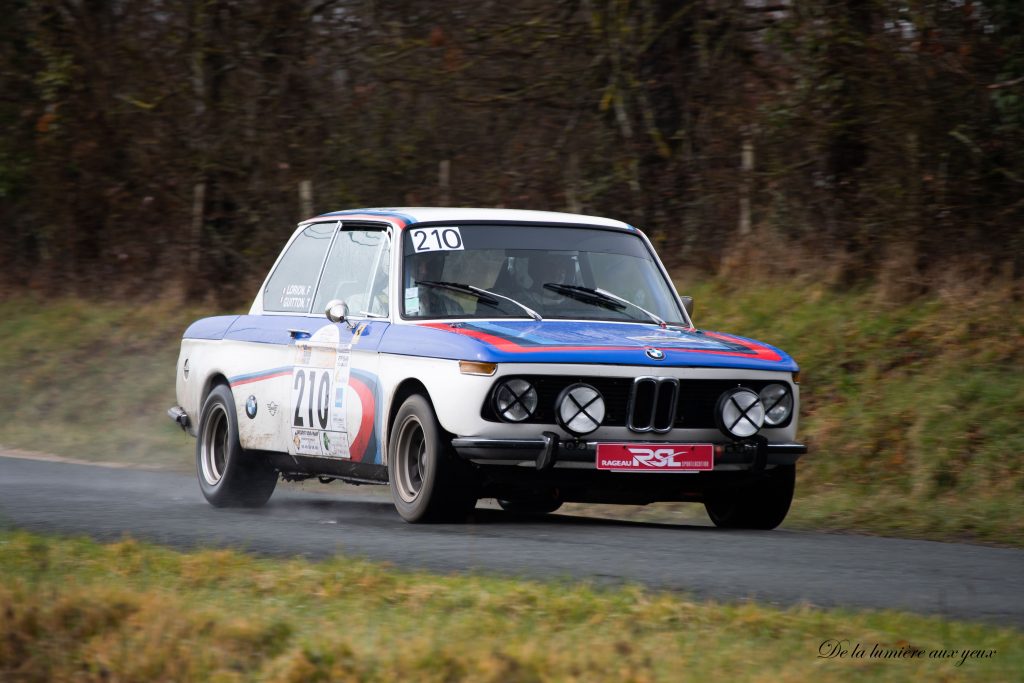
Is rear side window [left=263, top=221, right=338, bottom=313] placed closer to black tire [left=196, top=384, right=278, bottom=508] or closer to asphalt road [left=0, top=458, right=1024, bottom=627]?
black tire [left=196, top=384, right=278, bottom=508]

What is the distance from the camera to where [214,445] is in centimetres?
1130

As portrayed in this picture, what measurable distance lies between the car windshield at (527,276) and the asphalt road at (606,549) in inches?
48.3

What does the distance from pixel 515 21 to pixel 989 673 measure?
51.6 feet

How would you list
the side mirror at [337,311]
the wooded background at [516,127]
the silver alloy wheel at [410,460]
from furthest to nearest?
the wooded background at [516,127], the side mirror at [337,311], the silver alloy wheel at [410,460]

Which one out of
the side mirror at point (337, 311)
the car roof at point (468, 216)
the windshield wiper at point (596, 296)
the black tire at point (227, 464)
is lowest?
the black tire at point (227, 464)

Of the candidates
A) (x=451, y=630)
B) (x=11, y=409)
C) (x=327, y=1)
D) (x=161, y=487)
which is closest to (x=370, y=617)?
(x=451, y=630)

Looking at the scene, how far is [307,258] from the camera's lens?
11.1m

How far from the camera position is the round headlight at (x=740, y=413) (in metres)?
8.96

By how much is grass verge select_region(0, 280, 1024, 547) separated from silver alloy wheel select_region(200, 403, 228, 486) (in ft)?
8.87

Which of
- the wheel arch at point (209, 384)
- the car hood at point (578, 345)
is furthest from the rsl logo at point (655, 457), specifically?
the wheel arch at point (209, 384)

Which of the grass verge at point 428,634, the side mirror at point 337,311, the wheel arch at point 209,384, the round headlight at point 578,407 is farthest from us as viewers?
the wheel arch at point 209,384

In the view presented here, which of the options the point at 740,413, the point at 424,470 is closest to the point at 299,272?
the point at 424,470

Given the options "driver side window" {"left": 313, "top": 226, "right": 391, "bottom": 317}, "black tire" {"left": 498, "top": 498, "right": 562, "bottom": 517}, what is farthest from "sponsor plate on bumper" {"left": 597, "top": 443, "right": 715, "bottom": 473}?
"driver side window" {"left": 313, "top": 226, "right": 391, "bottom": 317}

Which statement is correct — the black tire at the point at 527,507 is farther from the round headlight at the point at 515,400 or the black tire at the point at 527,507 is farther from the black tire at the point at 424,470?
the round headlight at the point at 515,400
